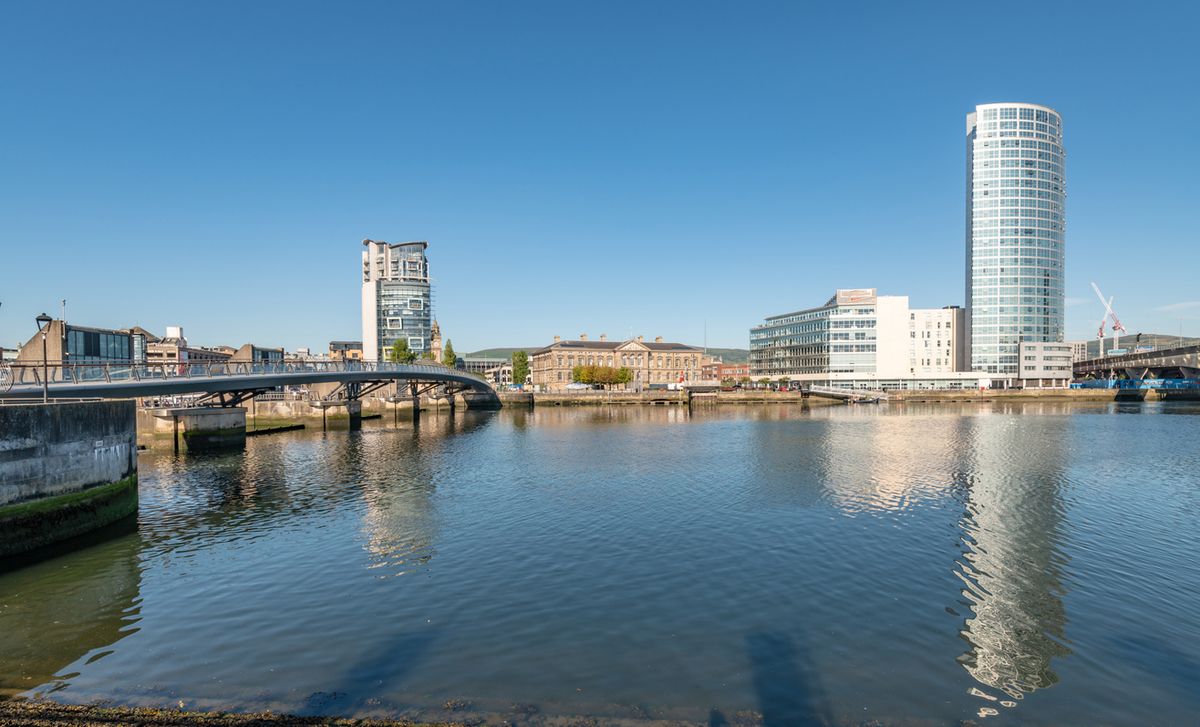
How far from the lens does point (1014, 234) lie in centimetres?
18412

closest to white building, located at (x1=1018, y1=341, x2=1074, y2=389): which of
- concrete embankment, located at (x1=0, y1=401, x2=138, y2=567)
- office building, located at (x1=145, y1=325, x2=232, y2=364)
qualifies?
concrete embankment, located at (x1=0, y1=401, x2=138, y2=567)

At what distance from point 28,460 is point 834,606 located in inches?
1142

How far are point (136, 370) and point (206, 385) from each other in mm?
7079

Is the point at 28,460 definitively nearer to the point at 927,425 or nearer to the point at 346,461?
the point at 346,461

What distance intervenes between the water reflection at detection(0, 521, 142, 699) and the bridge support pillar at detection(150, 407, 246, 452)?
38.5 meters

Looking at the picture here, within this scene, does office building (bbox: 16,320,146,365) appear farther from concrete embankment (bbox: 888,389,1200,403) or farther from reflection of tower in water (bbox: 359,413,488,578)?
concrete embankment (bbox: 888,389,1200,403)

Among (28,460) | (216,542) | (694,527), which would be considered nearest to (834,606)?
(694,527)

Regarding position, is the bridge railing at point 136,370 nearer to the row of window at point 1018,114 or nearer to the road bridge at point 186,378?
the road bridge at point 186,378

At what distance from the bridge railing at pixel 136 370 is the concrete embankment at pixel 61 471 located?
142 inches

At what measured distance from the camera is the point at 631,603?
1802 cm

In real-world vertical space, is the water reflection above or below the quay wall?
above

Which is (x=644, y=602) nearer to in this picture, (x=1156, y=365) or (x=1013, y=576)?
(x=1013, y=576)

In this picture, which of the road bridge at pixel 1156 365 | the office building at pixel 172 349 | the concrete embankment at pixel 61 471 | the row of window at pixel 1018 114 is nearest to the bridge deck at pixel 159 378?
the concrete embankment at pixel 61 471

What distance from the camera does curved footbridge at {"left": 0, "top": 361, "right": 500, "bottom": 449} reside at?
34.2 m
